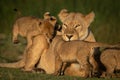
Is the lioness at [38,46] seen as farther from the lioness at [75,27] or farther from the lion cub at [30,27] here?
the lioness at [75,27]

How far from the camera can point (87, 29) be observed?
12695 millimetres

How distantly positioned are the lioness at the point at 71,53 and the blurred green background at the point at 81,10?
21.5 feet

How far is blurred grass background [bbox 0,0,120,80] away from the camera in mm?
19062

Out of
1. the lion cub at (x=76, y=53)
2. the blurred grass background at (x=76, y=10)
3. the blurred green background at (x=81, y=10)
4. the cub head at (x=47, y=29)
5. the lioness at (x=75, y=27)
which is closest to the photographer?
the lion cub at (x=76, y=53)

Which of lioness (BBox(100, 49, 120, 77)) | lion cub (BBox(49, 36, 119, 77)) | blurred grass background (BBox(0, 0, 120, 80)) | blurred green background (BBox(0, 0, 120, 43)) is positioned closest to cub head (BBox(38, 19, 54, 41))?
lion cub (BBox(49, 36, 119, 77))

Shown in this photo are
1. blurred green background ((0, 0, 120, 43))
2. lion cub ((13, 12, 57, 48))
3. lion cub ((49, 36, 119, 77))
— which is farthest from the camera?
blurred green background ((0, 0, 120, 43))

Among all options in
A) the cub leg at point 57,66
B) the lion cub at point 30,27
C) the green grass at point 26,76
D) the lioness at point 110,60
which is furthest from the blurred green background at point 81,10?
the green grass at point 26,76

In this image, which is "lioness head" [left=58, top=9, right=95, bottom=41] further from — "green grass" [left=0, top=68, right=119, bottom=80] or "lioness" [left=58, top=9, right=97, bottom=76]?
"green grass" [left=0, top=68, right=119, bottom=80]

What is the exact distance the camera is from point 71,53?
440 inches

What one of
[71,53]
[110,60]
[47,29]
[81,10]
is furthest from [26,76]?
[81,10]

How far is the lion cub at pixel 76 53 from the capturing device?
10.8 meters

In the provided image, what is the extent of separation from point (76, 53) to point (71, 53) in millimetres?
167

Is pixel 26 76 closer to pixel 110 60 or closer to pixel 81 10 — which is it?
pixel 110 60

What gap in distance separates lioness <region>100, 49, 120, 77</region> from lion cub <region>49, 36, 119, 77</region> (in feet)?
0.62
